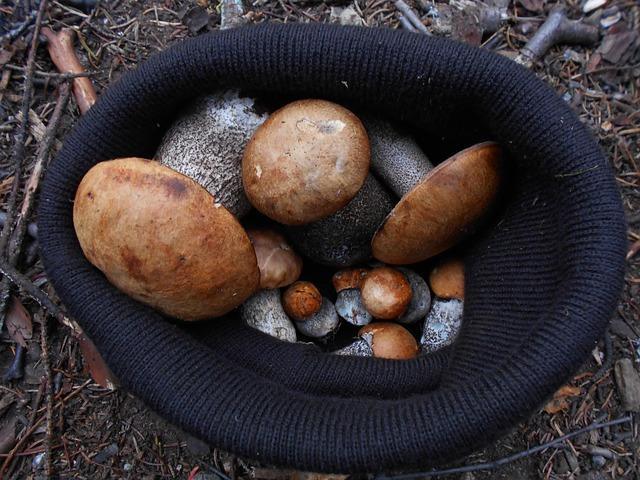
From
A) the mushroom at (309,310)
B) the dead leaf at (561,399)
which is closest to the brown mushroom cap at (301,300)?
the mushroom at (309,310)

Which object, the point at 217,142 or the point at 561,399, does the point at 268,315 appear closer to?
the point at 217,142

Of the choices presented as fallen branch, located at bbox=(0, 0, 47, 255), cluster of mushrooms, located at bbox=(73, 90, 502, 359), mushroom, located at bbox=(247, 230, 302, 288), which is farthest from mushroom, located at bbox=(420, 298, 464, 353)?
fallen branch, located at bbox=(0, 0, 47, 255)

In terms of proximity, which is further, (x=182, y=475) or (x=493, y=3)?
(x=493, y=3)

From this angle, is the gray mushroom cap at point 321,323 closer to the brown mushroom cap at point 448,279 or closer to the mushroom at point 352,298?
the mushroom at point 352,298

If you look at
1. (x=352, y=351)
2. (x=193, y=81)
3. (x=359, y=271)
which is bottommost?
(x=352, y=351)

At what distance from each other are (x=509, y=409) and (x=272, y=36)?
1.24 meters

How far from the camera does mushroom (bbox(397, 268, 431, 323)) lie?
2.02 meters

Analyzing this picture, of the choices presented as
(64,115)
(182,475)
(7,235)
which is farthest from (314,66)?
(182,475)

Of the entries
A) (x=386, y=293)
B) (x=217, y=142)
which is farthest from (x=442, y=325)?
(x=217, y=142)

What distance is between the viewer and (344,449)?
1.48 metres

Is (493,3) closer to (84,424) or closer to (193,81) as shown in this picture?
(193,81)

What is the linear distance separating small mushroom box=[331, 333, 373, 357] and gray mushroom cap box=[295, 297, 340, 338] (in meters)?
0.11

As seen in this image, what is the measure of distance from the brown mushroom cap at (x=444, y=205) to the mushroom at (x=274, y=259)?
1.00 feet

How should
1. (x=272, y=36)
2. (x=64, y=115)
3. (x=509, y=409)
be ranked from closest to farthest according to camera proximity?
(x=509, y=409) → (x=272, y=36) → (x=64, y=115)
